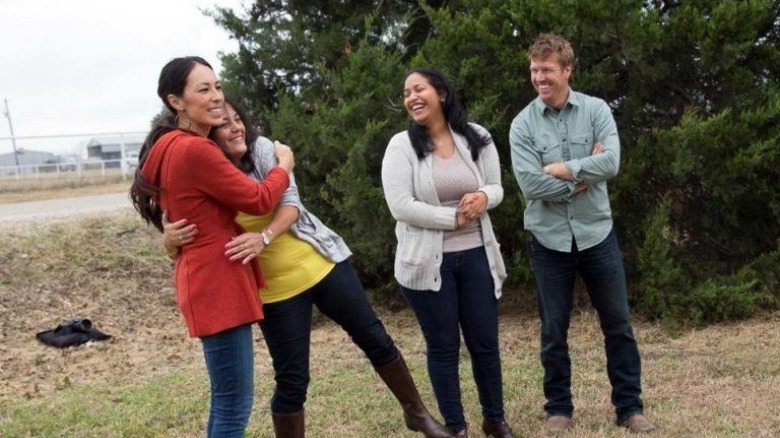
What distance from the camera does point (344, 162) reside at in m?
7.33

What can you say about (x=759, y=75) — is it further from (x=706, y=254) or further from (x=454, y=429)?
(x=454, y=429)

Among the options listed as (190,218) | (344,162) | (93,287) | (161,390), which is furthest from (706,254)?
(93,287)

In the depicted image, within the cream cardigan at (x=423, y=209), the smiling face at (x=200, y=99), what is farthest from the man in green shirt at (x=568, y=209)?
the smiling face at (x=200, y=99)

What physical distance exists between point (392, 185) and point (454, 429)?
1.23 meters

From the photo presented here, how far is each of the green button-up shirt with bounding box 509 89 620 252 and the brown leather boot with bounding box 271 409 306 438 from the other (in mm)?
1464

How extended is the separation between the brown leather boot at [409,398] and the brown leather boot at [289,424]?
19.7 inches

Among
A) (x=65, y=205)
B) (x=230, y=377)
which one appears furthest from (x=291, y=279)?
(x=65, y=205)

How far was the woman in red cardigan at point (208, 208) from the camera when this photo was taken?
123 inches

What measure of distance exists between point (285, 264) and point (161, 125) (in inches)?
30.7

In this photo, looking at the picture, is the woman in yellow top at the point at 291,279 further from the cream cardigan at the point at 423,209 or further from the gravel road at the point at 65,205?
the gravel road at the point at 65,205

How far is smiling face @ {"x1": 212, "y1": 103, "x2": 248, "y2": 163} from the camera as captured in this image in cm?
347

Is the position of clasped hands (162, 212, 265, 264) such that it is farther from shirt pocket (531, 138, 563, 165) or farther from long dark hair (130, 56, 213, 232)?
shirt pocket (531, 138, 563, 165)

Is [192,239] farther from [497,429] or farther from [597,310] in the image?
[597,310]

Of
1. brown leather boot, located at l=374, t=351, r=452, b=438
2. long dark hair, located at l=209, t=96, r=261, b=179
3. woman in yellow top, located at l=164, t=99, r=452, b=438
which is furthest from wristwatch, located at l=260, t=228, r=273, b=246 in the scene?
brown leather boot, located at l=374, t=351, r=452, b=438
